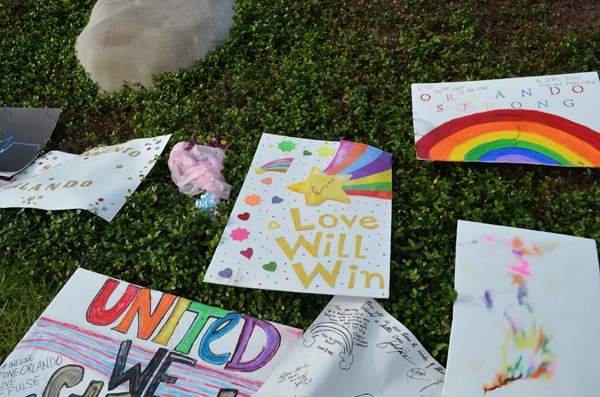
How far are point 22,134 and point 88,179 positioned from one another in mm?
698

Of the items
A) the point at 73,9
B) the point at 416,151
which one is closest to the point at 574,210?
the point at 416,151

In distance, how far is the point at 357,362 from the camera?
5.51 ft

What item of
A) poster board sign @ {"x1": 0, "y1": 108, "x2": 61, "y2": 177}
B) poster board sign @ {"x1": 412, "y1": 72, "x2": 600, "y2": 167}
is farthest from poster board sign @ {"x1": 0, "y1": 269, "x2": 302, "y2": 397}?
poster board sign @ {"x1": 412, "y1": 72, "x2": 600, "y2": 167}

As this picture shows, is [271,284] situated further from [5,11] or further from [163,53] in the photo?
[5,11]

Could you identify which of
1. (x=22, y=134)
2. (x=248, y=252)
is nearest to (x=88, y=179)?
(x=22, y=134)

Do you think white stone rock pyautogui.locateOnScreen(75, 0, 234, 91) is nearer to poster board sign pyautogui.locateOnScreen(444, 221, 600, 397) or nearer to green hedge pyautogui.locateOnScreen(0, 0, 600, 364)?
green hedge pyautogui.locateOnScreen(0, 0, 600, 364)

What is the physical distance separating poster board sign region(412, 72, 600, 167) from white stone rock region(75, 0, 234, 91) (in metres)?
1.29

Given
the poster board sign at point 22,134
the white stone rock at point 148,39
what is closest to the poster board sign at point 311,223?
the white stone rock at point 148,39

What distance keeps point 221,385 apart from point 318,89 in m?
1.64

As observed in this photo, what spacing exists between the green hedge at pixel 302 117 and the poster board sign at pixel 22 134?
0.25 feet

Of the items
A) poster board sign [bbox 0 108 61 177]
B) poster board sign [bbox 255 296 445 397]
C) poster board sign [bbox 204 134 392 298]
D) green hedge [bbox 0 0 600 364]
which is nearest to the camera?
poster board sign [bbox 255 296 445 397]

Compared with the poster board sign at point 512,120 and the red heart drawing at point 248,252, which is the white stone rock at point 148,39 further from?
the red heart drawing at point 248,252

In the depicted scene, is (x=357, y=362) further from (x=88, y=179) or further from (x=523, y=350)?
(x=88, y=179)

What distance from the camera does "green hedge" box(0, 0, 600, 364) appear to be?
2.04 meters
